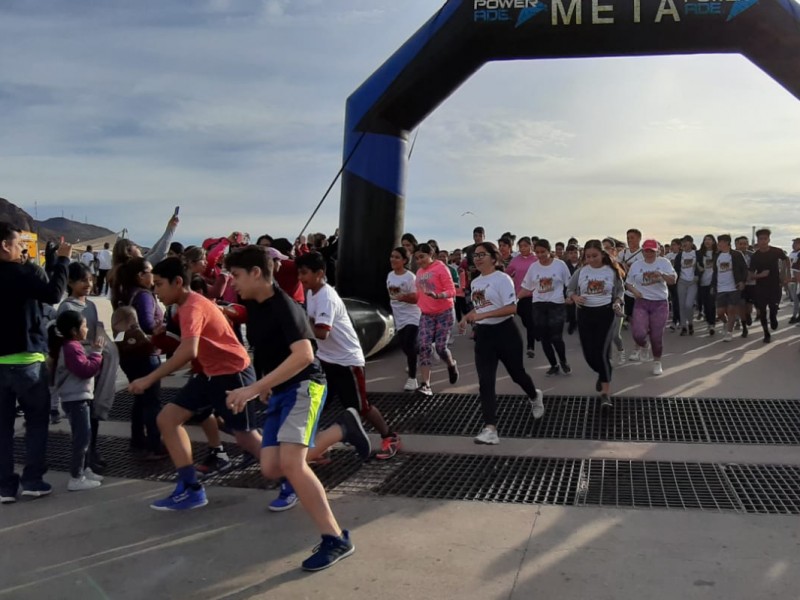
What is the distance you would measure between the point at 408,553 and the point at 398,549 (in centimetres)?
8

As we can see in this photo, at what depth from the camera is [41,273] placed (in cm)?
445

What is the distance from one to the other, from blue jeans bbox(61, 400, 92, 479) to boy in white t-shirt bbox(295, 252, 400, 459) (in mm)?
1678

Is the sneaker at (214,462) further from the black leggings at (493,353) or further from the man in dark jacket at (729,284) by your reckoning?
the man in dark jacket at (729,284)

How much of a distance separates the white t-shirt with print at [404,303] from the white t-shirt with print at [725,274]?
5.36 m

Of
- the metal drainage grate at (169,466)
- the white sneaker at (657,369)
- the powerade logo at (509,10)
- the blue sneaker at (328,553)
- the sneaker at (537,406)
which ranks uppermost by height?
the powerade logo at (509,10)

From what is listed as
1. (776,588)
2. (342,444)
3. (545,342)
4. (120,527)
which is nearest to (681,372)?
(545,342)

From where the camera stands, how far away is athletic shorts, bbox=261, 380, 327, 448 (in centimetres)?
349

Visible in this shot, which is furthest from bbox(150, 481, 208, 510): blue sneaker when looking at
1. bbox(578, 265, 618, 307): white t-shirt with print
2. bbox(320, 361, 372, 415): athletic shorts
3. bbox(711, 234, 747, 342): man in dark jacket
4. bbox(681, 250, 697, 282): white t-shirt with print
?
bbox(681, 250, 697, 282): white t-shirt with print

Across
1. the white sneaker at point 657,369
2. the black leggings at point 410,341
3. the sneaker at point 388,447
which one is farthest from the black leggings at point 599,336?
the sneaker at point 388,447

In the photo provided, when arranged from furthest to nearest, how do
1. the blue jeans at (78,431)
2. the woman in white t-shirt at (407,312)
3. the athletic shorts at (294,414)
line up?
the woman in white t-shirt at (407,312) → the blue jeans at (78,431) → the athletic shorts at (294,414)

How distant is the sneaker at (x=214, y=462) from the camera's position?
5.02 m

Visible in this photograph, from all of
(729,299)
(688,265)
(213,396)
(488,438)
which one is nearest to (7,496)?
(213,396)

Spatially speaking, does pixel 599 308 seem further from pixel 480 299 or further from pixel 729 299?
pixel 729 299

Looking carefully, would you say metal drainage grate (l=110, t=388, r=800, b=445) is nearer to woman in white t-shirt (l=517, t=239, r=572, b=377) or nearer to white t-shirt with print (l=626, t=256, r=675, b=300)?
woman in white t-shirt (l=517, t=239, r=572, b=377)
